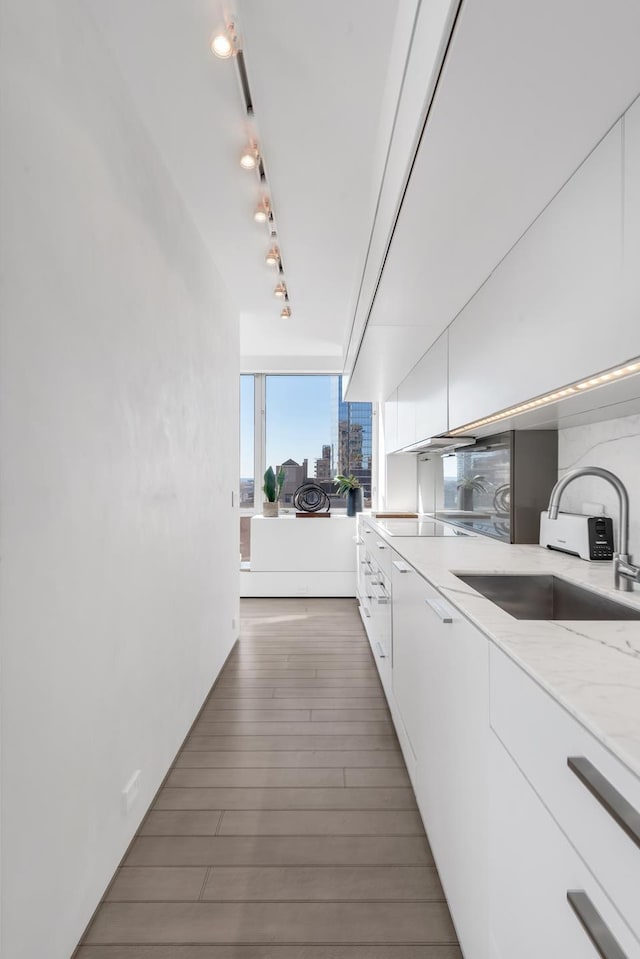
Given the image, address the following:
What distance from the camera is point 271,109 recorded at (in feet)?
5.72

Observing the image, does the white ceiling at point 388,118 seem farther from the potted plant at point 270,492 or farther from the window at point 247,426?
the window at point 247,426

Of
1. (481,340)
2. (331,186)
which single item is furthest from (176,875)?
(331,186)

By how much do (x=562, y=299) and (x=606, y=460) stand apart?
2.86 feet

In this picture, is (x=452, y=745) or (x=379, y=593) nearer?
(x=452, y=745)

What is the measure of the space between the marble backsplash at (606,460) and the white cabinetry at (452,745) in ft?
2.49

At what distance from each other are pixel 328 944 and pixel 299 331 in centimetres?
413

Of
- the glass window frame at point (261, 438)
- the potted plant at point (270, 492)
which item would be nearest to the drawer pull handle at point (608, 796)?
the potted plant at point (270, 492)

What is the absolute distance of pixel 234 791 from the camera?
1.93m

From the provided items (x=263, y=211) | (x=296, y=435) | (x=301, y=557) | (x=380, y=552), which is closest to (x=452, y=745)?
(x=380, y=552)

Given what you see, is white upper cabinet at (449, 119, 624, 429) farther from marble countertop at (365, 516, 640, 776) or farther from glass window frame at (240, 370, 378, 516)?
glass window frame at (240, 370, 378, 516)

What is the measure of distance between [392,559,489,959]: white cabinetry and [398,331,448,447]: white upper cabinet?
113cm

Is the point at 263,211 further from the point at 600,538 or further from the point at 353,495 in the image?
the point at 353,495

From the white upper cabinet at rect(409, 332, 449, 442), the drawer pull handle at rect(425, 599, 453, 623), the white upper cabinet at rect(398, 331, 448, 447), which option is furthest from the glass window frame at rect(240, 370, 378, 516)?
the drawer pull handle at rect(425, 599, 453, 623)

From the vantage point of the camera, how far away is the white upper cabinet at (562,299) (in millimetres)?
1093
